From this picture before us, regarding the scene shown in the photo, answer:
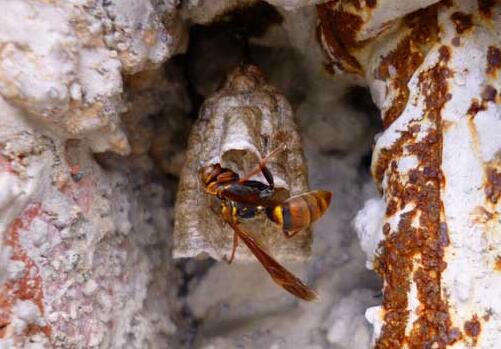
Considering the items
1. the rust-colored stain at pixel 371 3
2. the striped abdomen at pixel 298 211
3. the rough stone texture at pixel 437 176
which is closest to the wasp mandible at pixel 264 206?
the striped abdomen at pixel 298 211

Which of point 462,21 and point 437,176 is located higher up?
point 462,21

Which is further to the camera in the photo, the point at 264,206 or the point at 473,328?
the point at 264,206

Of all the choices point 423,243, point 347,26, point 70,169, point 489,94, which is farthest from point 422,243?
point 70,169

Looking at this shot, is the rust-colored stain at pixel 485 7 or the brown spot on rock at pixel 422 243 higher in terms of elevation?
the rust-colored stain at pixel 485 7

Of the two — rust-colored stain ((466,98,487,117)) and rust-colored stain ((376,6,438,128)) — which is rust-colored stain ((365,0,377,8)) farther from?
rust-colored stain ((466,98,487,117))

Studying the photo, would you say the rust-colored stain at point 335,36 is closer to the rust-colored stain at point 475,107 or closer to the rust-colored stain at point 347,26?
the rust-colored stain at point 347,26

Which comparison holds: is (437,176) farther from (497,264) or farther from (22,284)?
(22,284)

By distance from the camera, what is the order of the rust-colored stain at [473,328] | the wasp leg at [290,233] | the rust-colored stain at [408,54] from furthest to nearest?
the wasp leg at [290,233]
the rust-colored stain at [408,54]
the rust-colored stain at [473,328]
